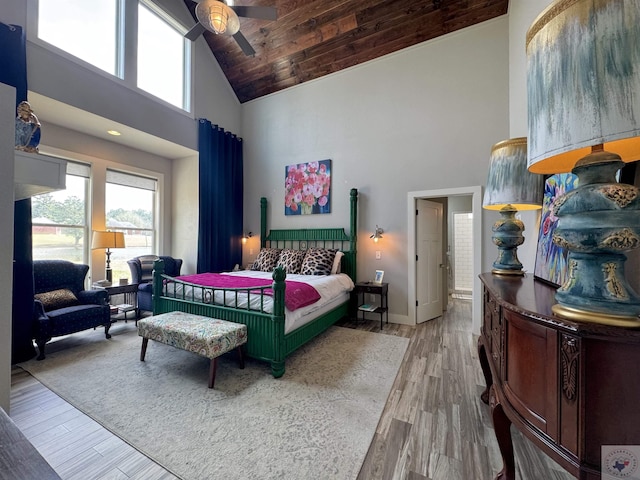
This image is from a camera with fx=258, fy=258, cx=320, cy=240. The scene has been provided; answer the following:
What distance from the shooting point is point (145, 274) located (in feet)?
14.8

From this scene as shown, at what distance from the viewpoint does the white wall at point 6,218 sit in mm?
1581

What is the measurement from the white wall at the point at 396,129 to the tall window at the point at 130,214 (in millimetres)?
2366

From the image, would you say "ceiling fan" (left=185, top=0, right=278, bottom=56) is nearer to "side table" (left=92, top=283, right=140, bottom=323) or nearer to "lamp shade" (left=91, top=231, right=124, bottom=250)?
"lamp shade" (left=91, top=231, right=124, bottom=250)

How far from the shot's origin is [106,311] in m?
3.47

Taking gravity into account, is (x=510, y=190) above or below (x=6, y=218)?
above

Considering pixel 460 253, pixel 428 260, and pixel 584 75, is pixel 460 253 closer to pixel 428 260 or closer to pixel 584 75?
pixel 428 260

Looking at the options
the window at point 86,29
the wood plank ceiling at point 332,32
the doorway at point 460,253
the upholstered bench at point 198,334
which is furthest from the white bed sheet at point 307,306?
the doorway at point 460,253

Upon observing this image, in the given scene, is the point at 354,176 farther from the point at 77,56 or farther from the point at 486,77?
the point at 77,56

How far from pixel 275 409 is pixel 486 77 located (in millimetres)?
4936

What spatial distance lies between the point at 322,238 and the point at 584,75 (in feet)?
13.7

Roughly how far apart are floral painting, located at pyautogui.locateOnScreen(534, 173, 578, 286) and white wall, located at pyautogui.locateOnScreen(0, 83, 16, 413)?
3.14m

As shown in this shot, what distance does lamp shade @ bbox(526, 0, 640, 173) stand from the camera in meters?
0.68

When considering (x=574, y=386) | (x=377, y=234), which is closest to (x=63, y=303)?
Result: (x=377, y=234)

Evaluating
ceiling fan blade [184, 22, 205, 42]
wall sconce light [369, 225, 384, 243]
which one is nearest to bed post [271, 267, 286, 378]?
wall sconce light [369, 225, 384, 243]
